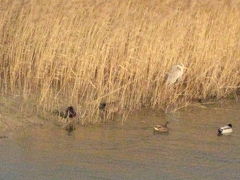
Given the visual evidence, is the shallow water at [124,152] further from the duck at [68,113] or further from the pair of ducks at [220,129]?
the duck at [68,113]

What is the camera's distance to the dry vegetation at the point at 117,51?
871cm

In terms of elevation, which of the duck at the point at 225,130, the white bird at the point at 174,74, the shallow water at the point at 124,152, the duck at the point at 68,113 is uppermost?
the white bird at the point at 174,74

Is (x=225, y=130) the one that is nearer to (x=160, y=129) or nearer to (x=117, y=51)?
(x=160, y=129)

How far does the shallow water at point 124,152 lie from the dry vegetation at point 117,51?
741mm

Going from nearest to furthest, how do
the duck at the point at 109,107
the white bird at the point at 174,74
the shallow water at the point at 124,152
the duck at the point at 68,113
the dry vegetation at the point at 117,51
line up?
the shallow water at the point at 124,152 → the duck at the point at 68,113 → the duck at the point at 109,107 → the dry vegetation at the point at 117,51 → the white bird at the point at 174,74

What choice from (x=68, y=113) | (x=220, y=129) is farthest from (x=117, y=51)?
(x=220, y=129)

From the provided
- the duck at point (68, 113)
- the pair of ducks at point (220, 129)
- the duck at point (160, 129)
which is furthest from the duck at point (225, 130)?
the duck at point (68, 113)

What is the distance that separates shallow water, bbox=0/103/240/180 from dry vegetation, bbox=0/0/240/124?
74cm

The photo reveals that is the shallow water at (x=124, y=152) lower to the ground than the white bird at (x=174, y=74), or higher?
lower

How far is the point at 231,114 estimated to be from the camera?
894 cm

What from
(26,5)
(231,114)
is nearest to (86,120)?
(231,114)

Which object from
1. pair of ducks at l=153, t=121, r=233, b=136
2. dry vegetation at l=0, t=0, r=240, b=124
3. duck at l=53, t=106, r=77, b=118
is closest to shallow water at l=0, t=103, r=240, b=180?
pair of ducks at l=153, t=121, r=233, b=136

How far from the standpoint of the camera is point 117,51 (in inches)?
355

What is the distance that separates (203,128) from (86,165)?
2253mm
